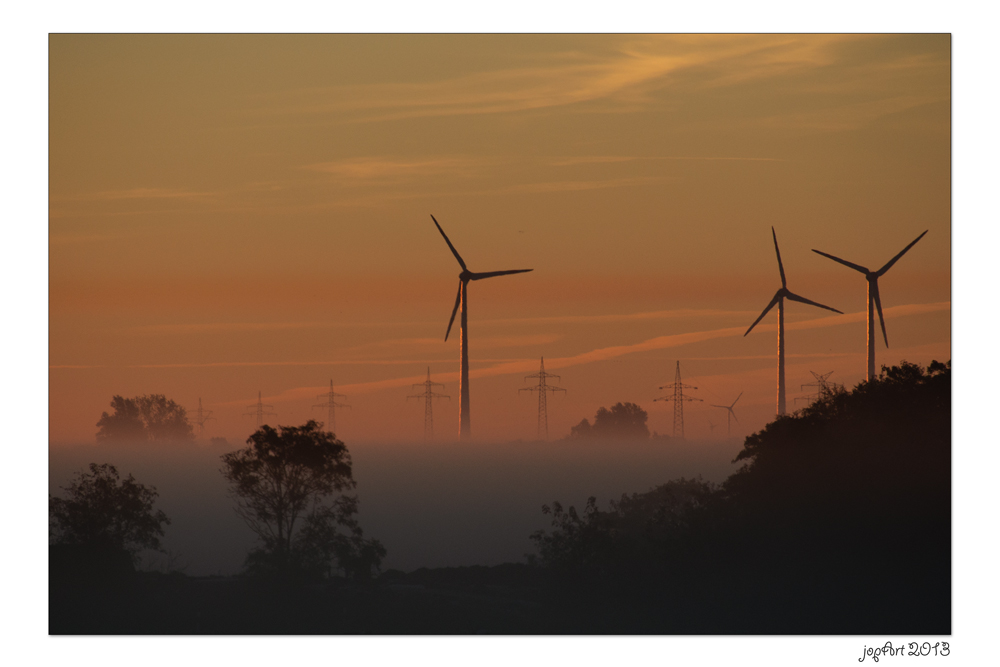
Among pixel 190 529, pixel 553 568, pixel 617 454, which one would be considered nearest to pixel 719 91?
pixel 553 568

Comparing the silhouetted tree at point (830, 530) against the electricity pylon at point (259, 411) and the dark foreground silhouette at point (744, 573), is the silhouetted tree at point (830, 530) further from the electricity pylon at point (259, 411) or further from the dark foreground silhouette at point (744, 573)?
the electricity pylon at point (259, 411)

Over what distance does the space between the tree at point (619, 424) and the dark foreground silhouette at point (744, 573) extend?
79029mm

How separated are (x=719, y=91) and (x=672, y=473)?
4733 cm

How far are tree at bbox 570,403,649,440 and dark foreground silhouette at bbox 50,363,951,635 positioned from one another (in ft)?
259

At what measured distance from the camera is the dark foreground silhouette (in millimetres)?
47500

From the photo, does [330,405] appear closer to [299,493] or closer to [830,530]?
[299,493]

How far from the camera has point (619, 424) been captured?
499 feet

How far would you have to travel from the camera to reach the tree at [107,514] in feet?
213

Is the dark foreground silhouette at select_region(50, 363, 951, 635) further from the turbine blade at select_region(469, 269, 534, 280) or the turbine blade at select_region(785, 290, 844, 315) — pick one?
the turbine blade at select_region(469, 269, 534, 280)

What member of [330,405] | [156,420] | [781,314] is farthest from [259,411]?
[156,420]

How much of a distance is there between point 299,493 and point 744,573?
3523cm
